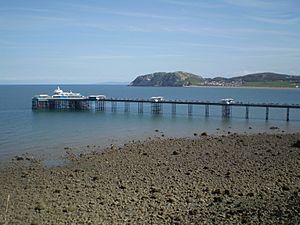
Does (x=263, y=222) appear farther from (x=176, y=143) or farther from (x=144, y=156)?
(x=176, y=143)

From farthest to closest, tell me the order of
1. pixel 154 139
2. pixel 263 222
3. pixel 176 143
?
pixel 154 139 < pixel 176 143 < pixel 263 222

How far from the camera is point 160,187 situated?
71.8 ft

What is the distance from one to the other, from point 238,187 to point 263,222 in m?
6.82

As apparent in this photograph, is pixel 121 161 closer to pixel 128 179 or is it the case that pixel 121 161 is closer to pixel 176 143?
pixel 128 179

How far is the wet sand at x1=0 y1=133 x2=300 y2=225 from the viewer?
16359 mm

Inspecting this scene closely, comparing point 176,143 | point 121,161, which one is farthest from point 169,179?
point 176,143

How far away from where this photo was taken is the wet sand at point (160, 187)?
16.4m

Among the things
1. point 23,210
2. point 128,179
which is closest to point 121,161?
point 128,179

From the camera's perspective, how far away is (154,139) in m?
43.4

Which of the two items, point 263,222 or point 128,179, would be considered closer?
point 263,222

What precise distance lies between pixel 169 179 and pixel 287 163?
9.96m

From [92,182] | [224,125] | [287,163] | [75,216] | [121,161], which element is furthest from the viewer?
[224,125]

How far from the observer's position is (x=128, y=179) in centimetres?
2406

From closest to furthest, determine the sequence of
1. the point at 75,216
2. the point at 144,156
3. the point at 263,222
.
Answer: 1. the point at 263,222
2. the point at 75,216
3. the point at 144,156
